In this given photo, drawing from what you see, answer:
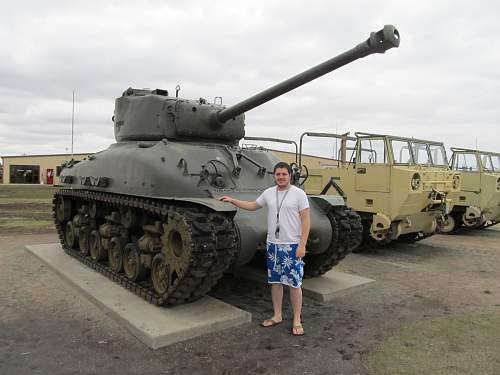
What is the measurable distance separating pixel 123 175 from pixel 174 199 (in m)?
1.60

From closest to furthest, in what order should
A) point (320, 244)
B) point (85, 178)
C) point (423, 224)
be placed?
point (320, 244) → point (85, 178) → point (423, 224)

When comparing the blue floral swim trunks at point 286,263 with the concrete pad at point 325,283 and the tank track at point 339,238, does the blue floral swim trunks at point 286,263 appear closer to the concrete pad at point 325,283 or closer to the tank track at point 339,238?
the concrete pad at point 325,283

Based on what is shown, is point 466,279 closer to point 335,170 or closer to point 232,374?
point 335,170

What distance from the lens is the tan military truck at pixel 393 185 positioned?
984 cm

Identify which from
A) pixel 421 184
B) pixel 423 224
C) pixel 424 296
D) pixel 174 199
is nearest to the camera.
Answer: pixel 174 199

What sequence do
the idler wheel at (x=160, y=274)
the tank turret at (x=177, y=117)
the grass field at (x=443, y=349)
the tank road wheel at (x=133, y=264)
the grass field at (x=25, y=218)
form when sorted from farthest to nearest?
the grass field at (x=25, y=218), the tank turret at (x=177, y=117), the tank road wheel at (x=133, y=264), the idler wheel at (x=160, y=274), the grass field at (x=443, y=349)

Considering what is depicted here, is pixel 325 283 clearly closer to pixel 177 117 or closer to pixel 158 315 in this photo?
pixel 158 315

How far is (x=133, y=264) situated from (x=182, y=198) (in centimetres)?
178

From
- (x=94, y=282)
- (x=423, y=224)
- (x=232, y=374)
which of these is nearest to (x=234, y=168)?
(x=94, y=282)

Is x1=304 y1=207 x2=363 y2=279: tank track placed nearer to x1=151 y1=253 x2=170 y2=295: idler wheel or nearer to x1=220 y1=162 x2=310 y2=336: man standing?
x1=220 y1=162 x2=310 y2=336: man standing

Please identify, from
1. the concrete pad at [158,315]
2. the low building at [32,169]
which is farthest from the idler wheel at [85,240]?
the low building at [32,169]

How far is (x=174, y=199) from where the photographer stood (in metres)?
5.58

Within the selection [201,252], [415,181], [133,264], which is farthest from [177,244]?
[415,181]

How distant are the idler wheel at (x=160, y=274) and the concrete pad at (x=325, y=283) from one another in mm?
1985
